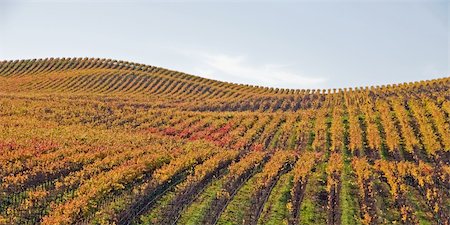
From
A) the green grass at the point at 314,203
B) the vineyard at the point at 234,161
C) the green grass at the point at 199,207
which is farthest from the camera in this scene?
the vineyard at the point at 234,161

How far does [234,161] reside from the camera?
100 feet

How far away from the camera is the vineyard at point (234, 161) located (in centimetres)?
2161

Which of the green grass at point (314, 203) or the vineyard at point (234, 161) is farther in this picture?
the vineyard at point (234, 161)

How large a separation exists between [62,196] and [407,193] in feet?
63.4

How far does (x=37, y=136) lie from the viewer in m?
34.3

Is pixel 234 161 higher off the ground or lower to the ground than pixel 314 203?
higher

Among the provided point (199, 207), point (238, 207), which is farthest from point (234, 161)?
point (199, 207)

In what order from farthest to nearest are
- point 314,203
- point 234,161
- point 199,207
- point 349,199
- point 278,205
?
point 234,161
point 349,199
point 314,203
point 278,205
point 199,207

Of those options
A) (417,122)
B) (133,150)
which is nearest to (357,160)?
(417,122)

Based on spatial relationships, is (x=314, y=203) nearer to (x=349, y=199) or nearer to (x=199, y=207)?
(x=349, y=199)

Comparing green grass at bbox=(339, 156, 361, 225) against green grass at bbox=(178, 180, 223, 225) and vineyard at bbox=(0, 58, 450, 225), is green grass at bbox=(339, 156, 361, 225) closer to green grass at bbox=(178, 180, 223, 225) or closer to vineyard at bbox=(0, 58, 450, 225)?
vineyard at bbox=(0, 58, 450, 225)

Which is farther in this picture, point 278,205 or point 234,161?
point 234,161

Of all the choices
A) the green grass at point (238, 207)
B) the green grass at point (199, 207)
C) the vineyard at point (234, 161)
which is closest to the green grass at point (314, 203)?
the vineyard at point (234, 161)

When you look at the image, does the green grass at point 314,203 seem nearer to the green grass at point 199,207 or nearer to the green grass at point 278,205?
the green grass at point 278,205
